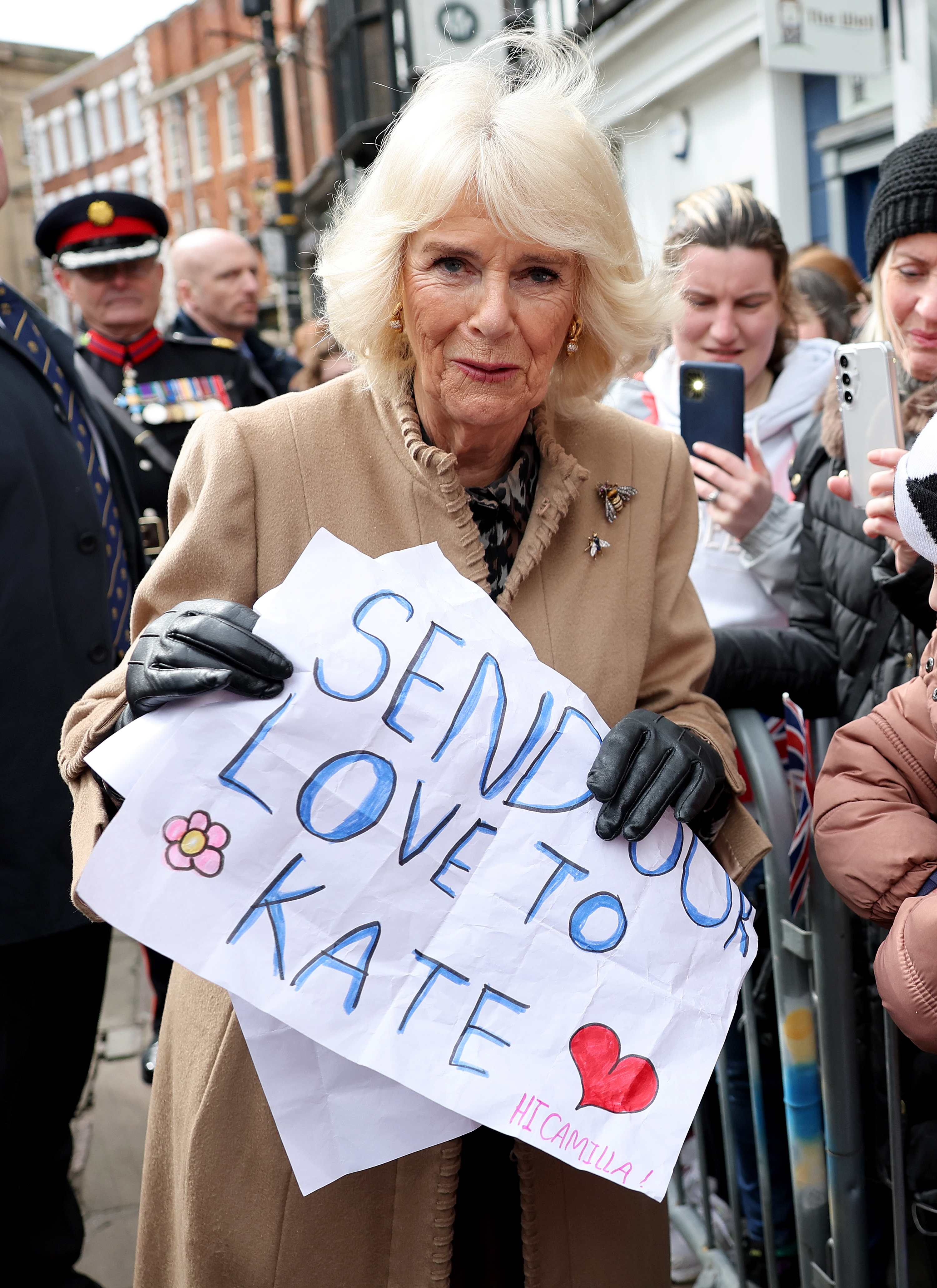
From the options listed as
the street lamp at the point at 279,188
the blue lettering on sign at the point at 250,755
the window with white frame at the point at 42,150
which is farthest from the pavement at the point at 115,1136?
the window with white frame at the point at 42,150

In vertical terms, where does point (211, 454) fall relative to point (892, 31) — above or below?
below

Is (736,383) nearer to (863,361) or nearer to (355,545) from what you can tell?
(863,361)

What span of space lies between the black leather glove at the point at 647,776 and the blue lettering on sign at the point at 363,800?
255 mm

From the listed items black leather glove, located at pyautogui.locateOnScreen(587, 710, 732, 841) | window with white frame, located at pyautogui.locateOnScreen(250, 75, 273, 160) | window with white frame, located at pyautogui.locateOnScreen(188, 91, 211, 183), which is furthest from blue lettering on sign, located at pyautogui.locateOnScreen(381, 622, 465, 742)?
window with white frame, located at pyautogui.locateOnScreen(188, 91, 211, 183)

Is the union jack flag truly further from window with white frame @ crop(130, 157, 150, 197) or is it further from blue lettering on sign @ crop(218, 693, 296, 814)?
window with white frame @ crop(130, 157, 150, 197)

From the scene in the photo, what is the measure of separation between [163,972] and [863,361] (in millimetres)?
2671

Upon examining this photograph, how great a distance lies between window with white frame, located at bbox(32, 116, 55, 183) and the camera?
5378 cm

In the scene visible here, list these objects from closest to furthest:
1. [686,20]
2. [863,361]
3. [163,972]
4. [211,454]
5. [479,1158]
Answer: [211,454], [479,1158], [863,361], [163,972], [686,20]

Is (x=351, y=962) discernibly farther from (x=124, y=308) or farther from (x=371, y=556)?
(x=124, y=308)

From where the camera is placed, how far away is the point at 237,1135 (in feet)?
5.29

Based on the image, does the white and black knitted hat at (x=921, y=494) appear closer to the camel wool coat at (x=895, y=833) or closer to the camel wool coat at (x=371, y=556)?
the camel wool coat at (x=895, y=833)

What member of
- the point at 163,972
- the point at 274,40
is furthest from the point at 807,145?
the point at 163,972

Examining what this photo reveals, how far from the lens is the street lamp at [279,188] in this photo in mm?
11430

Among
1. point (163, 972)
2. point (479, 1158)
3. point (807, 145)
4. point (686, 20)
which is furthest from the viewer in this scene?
point (686, 20)
